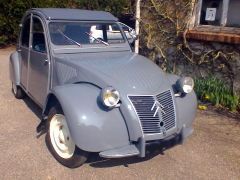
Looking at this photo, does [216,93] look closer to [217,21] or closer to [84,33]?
[217,21]

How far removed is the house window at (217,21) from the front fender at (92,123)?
3304mm

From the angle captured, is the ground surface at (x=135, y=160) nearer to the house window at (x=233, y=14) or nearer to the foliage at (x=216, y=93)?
the foliage at (x=216, y=93)

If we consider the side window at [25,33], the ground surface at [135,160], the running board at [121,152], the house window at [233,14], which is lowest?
the ground surface at [135,160]

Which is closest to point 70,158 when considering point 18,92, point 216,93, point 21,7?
point 18,92

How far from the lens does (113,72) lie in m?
3.81

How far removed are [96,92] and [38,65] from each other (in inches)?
57.6

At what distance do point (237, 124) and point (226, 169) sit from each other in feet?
5.12

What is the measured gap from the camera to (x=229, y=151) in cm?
428

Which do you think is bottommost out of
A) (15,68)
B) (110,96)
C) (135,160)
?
(135,160)

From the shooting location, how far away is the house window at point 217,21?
589 centimetres

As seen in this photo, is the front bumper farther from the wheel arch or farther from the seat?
the seat

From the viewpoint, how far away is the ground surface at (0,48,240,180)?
11.8 feet

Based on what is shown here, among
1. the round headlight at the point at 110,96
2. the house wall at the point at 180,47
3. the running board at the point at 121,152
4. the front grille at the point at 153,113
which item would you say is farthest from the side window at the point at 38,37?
the house wall at the point at 180,47

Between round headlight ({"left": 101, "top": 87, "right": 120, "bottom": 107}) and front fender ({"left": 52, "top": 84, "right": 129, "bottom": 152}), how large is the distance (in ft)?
0.30
